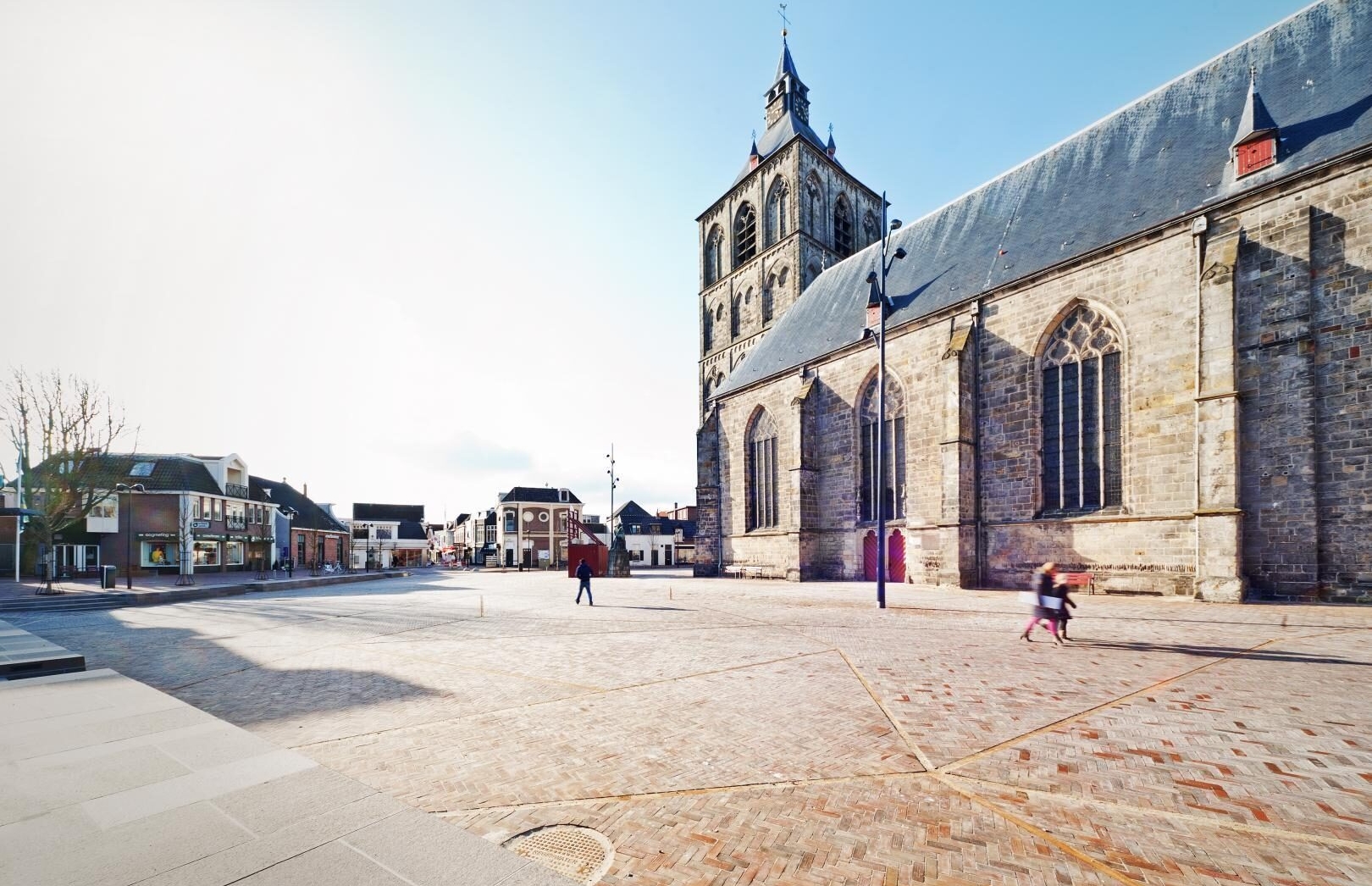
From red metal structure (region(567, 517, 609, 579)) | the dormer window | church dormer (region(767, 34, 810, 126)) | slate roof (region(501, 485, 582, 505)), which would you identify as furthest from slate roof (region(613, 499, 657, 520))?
the dormer window

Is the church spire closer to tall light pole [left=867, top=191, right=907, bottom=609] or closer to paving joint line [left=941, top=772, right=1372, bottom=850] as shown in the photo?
tall light pole [left=867, top=191, right=907, bottom=609]

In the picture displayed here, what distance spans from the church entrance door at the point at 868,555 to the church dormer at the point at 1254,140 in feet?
53.7

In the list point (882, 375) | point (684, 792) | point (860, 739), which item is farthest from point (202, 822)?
point (882, 375)

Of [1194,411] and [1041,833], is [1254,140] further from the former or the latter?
[1041,833]

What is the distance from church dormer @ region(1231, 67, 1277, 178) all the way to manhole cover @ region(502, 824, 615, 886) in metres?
22.4

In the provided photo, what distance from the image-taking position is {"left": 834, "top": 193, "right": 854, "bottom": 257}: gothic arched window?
133 ft

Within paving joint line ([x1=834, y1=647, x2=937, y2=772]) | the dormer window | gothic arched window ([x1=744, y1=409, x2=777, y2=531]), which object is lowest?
paving joint line ([x1=834, y1=647, x2=937, y2=772])

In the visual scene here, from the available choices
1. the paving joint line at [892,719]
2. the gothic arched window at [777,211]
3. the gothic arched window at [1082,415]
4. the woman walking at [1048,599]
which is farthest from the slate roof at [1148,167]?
the paving joint line at [892,719]

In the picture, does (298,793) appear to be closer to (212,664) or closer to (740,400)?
(212,664)

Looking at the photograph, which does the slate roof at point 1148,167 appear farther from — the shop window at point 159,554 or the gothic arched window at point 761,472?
the shop window at point 159,554

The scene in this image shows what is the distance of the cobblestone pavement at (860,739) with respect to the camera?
10.7 feet

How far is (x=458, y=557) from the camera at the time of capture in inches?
2906

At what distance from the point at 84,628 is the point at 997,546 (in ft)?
83.3

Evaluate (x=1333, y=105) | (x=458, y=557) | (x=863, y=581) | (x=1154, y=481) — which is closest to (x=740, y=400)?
(x=863, y=581)
